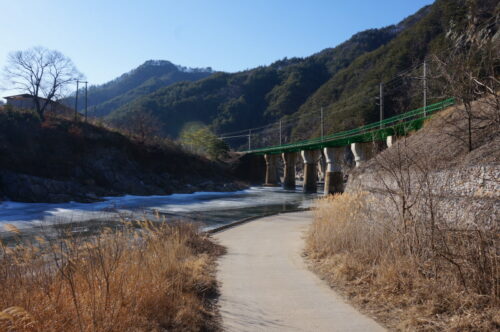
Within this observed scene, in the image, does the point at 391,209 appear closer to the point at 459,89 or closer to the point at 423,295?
the point at 459,89

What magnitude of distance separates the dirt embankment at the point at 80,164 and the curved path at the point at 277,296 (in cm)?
3062

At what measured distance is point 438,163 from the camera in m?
8.95

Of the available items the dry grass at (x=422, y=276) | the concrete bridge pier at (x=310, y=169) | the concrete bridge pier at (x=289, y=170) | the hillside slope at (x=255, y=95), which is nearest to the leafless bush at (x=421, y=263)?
the dry grass at (x=422, y=276)

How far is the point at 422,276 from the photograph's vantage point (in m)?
6.10

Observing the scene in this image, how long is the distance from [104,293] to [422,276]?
4644 millimetres

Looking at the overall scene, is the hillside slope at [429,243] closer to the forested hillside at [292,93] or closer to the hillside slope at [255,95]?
the forested hillside at [292,93]

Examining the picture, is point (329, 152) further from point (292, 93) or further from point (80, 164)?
point (292, 93)

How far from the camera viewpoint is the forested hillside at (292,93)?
102m

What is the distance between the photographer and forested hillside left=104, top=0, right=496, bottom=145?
10244 centimetres

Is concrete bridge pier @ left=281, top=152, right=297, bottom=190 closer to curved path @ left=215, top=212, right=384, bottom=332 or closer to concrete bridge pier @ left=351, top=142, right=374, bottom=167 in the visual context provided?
concrete bridge pier @ left=351, top=142, right=374, bottom=167

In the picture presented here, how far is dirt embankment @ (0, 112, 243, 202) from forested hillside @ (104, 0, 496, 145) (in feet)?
144

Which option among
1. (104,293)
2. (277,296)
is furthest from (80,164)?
(104,293)

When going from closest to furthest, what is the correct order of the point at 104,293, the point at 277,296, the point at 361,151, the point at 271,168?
the point at 104,293, the point at 277,296, the point at 361,151, the point at 271,168

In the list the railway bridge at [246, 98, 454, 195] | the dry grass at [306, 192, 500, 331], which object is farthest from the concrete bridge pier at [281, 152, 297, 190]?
the dry grass at [306, 192, 500, 331]
